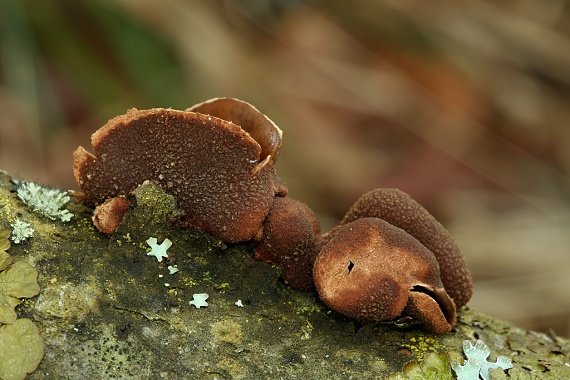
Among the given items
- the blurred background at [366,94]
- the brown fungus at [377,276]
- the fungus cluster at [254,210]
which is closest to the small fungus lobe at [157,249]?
the fungus cluster at [254,210]

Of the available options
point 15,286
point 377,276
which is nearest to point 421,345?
point 377,276

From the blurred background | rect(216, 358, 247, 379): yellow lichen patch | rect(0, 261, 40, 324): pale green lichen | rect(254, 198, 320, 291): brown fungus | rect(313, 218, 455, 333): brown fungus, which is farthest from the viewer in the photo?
the blurred background

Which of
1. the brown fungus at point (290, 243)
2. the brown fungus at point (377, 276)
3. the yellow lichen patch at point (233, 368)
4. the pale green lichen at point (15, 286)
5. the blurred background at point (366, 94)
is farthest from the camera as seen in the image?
the blurred background at point (366, 94)

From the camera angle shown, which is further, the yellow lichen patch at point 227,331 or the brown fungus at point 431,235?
the brown fungus at point 431,235

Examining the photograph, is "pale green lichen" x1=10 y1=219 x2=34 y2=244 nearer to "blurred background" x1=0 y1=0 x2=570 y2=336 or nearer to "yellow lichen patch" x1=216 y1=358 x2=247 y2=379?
"yellow lichen patch" x1=216 y1=358 x2=247 y2=379

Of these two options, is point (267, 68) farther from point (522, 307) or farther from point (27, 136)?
point (522, 307)

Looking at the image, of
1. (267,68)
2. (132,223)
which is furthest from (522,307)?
(132,223)

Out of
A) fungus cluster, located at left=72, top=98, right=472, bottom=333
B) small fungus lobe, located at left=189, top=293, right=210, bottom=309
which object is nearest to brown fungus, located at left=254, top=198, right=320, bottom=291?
fungus cluster, located at left=72, top=98, right=472, bottom=333

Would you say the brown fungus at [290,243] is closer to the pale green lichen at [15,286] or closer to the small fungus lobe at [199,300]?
the small fungus lobe at [199,300]
